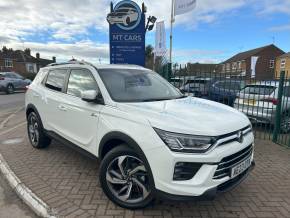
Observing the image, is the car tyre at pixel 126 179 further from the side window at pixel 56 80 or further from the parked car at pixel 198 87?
the parked car at pixel 198 87

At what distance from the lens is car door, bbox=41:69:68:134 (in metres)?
4.85

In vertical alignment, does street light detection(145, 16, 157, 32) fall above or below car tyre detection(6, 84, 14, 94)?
above

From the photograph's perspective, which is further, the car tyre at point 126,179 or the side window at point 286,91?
the side window at point 286,91

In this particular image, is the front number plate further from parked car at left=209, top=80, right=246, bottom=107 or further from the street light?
the street light

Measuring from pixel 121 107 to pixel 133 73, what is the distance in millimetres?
A: 1190

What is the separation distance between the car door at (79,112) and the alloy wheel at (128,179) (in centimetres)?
60

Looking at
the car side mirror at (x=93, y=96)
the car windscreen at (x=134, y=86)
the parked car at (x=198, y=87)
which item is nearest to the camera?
the car side mirror at (x=93, y=96)

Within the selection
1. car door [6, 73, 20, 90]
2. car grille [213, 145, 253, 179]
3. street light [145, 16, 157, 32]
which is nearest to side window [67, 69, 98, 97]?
car grille [213, 145, 253, 179]

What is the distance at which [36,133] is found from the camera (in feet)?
19.2

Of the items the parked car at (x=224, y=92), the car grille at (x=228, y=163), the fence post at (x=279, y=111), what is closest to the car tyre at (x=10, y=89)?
the parked car at (x=224, y=92)

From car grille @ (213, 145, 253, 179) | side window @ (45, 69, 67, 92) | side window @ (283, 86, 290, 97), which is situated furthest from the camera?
side window @ (283, 86, 290, 97)

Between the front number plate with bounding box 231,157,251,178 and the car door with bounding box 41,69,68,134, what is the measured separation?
296 cm

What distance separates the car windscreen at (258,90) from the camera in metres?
7.27

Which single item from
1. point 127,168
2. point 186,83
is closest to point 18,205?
point 127,168
